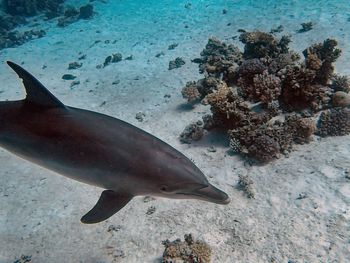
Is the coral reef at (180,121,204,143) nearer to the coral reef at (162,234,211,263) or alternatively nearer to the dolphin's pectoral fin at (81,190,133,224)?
the coral reef at (162,234,211,263)

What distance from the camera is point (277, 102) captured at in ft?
23.2

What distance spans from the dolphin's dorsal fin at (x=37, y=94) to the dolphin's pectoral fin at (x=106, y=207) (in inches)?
47.0

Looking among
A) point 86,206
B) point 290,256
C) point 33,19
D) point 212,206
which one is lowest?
point 33,19

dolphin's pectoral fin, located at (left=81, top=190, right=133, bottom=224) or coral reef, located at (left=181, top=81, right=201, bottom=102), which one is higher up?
dolphin's pectoral fin, located at (left=81, top=190, right=133, bottom=224)

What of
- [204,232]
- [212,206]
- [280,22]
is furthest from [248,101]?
[280,22]

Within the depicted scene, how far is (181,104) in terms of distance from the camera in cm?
898

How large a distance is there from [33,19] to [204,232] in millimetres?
24417

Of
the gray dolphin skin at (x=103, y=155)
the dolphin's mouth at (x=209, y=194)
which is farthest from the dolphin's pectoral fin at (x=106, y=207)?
the dolphin's mouth at (x=209, y=194)

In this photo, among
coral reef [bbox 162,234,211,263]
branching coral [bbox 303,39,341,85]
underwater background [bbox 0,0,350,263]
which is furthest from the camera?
branching coral [bbox 303,39,341,85]

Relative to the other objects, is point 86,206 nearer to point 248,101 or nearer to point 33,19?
point 248,101

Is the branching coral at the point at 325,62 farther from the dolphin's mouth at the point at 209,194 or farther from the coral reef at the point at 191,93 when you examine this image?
the dolphin's mouth at the point at 209,194

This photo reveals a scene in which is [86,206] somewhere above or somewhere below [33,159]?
below

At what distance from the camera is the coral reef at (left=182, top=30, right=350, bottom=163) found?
241 inches

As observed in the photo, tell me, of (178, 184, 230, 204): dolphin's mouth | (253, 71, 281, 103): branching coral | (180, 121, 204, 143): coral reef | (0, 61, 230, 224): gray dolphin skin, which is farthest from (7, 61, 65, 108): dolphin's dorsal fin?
(253, 71, 281, 103): branching coral
